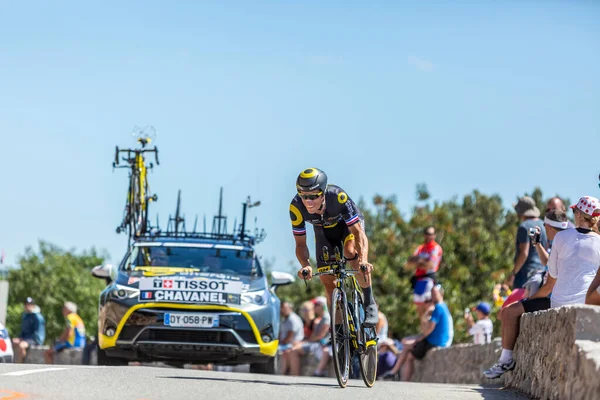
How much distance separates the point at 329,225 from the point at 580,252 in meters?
2.32

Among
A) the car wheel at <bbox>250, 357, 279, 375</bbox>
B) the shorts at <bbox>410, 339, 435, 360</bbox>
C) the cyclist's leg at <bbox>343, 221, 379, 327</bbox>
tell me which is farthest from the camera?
the shorts at <bbox>410, 339, 435, 360</bbox>

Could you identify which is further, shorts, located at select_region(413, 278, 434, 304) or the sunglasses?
shorts, located at select_region(413, 278, 434, 304)

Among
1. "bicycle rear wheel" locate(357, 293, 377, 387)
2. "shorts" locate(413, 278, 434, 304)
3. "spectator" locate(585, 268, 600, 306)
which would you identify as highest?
"spectator" locate(585, 268, 600, 306)

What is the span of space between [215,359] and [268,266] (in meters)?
105

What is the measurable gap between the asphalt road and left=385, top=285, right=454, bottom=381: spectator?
15.8 ft

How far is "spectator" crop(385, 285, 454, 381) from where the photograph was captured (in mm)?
16516

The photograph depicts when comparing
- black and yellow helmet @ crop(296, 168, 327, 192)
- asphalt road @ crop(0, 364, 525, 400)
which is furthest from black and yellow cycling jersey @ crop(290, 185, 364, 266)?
asphalt road @ crop(0, 364, 525, 400)

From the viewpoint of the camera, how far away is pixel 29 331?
23484 mm

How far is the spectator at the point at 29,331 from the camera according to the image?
76.1 ft

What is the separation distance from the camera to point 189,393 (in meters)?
9.23

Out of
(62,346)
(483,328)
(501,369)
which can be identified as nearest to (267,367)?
(483,328)

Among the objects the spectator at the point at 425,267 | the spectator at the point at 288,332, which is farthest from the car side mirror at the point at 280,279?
the spectator at the point at 288,332

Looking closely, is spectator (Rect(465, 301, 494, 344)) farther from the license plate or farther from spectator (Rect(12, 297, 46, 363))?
spectator (Rect(12, 297, 46, 363))

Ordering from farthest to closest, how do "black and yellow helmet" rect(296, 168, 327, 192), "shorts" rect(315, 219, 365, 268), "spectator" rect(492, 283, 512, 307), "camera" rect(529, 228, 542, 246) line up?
1. "spectator" rect(492, 283, 512, 307)
2. "camera" rect(529, 228, 542, 246)
3. "shorts" rect(315, 219, 365, 268)
4. "black and yellow helmet" rect(296, 168, 327, 192)
